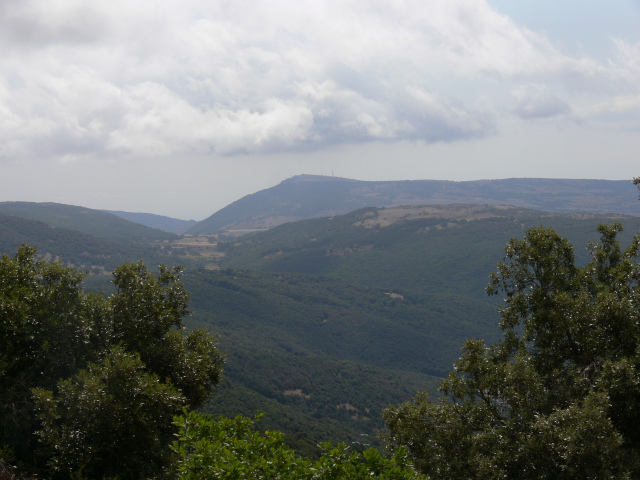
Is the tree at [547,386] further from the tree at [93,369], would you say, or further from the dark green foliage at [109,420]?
the dark green foliage at [109,420]

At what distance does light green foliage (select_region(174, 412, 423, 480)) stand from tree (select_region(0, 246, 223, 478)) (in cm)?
604

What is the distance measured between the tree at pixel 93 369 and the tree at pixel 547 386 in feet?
27.6

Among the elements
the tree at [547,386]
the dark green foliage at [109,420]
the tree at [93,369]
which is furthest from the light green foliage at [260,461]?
the tree at [93,369]

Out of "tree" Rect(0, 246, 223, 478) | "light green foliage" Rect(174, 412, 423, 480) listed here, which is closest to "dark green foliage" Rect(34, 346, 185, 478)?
"tree" Rect(0, 246, 223, 478)

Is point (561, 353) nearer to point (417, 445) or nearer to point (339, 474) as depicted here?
point (417, 445)

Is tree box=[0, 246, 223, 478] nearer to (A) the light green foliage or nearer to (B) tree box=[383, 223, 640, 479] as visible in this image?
(A) the light green foliage

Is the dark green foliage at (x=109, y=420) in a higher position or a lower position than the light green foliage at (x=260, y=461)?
lower

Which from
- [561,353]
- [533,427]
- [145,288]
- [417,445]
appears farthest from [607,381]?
[145,288]

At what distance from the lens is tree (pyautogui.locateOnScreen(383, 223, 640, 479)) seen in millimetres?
11584

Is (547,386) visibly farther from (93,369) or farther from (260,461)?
(93,369)

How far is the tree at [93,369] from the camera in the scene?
547 inches

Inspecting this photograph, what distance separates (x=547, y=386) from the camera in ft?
49.8

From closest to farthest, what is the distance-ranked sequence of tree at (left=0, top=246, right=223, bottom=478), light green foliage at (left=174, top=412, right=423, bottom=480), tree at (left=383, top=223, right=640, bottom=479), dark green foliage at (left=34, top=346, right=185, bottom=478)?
light green foliage at (left=174, top=412, right=423, bottom=480), tree at (left=383, top=223, right=640, bottom=479), dark green foliage at (left=34, top=346, right=185, bottom=478), tree at (left=0, top=246, right=223, bottom=478)

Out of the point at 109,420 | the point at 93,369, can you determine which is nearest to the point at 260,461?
the point at 109,420
